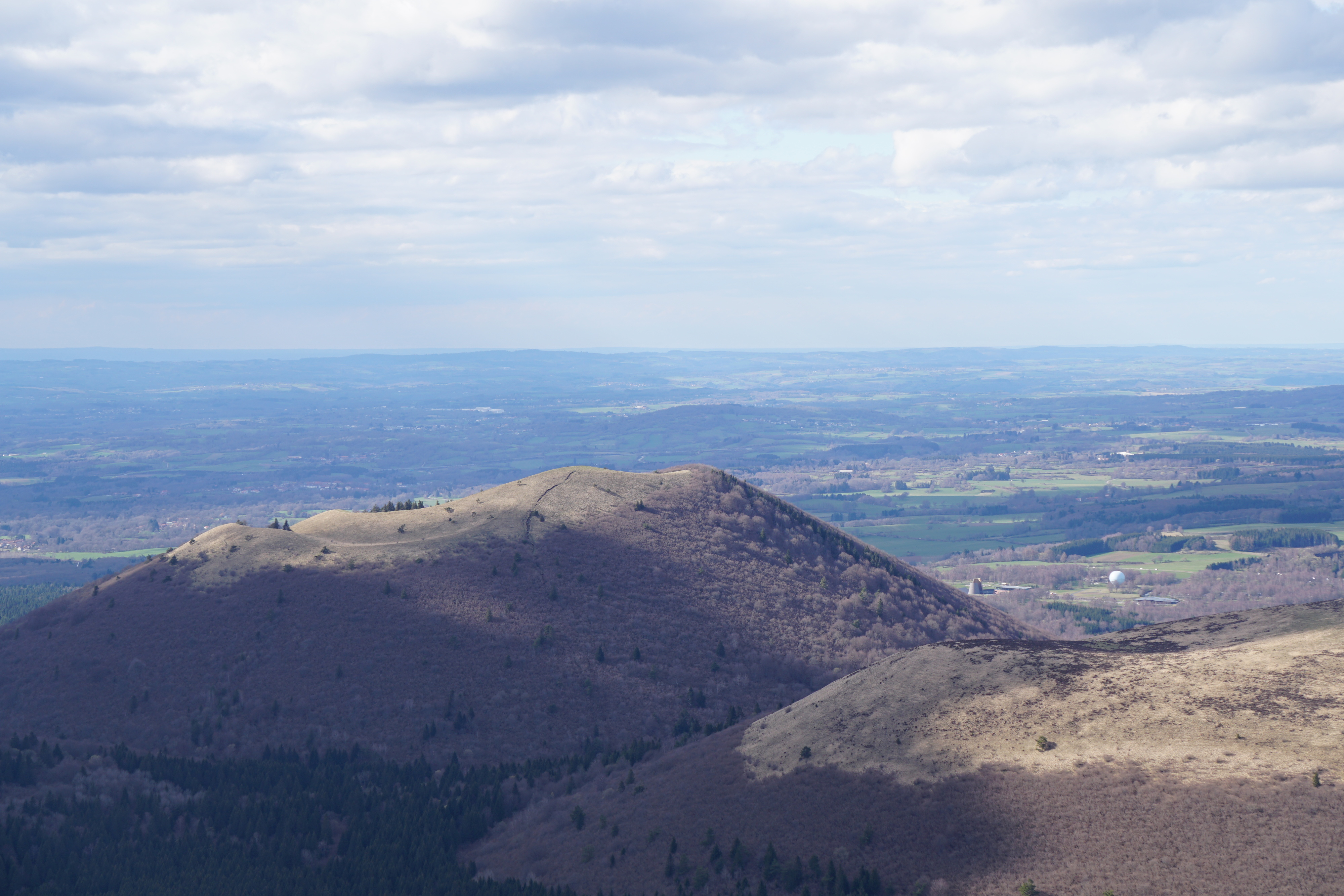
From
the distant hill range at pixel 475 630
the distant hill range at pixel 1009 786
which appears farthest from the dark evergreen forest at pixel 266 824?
the distant hill range at pixel 475 630

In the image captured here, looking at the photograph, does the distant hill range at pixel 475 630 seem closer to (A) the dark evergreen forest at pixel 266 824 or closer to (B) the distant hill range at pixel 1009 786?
(A) the dark evergreen forest at pixel 266 824

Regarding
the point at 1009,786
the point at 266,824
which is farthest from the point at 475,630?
the point at 1009,786

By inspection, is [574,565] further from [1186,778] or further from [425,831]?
[1186,778]

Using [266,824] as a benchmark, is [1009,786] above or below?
above

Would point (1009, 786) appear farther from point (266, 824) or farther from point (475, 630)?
point (475, 630)

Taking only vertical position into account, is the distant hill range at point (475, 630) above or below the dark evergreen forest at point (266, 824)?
above

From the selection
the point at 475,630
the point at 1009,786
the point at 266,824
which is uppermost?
the point at 1009,786

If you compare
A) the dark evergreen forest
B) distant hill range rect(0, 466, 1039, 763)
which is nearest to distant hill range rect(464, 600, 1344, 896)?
the dark evergreen forest
